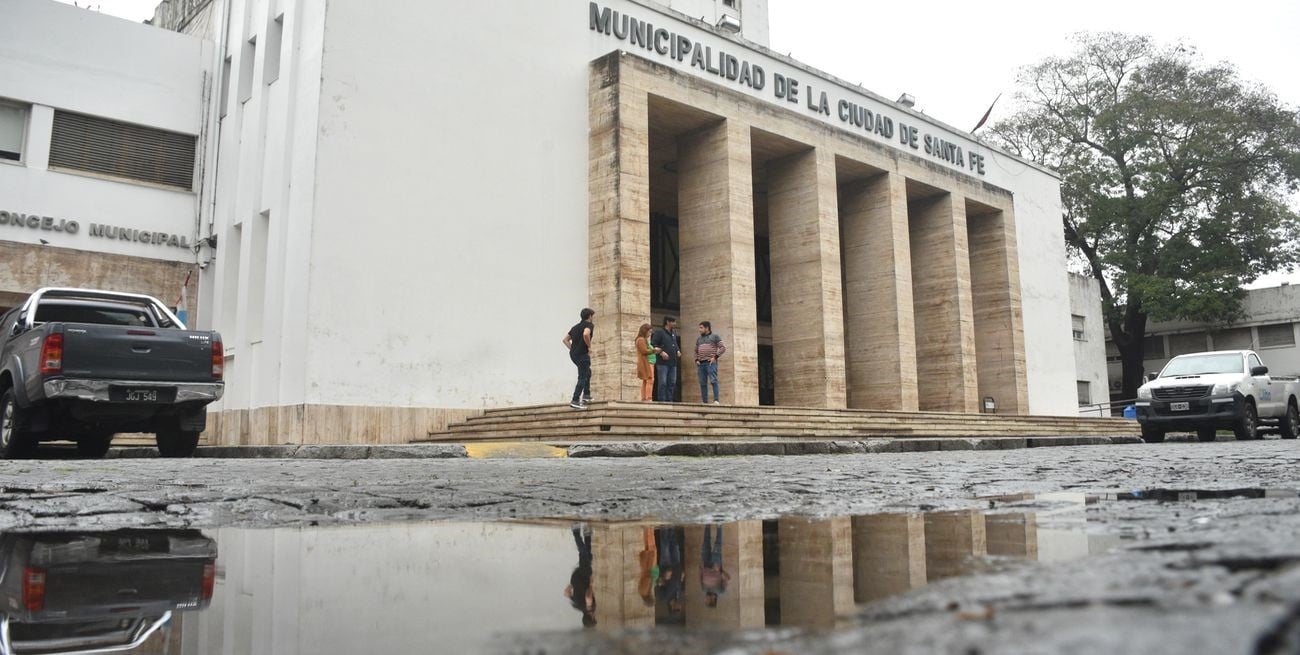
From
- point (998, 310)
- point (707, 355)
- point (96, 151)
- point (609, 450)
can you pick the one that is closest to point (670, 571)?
point (609, 450)

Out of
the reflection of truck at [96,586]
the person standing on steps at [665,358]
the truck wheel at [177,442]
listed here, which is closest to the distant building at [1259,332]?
the person standing on steps at [665,358]

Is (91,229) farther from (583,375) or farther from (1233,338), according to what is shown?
(1233,338)

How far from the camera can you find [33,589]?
2215 millimetres

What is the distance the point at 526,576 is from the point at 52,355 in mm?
10387

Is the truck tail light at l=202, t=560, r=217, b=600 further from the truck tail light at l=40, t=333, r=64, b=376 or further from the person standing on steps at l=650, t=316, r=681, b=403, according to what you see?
the person standing on steps at l=650, t=316, r=681, b=403

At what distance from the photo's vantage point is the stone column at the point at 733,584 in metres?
1.68

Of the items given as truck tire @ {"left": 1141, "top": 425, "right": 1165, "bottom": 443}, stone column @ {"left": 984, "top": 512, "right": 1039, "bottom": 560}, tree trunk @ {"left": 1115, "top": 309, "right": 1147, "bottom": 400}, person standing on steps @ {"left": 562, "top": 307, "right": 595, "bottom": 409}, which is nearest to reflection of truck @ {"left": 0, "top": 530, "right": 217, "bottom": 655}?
stone column @ {"left": 984, "top": 512, "right": 1039, "bottom": 560}

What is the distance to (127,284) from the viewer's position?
20.7 meters

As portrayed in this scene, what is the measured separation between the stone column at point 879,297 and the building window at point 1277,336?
3415cm

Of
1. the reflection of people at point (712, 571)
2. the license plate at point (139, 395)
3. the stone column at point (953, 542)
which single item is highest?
the license plate at point (139, 395)

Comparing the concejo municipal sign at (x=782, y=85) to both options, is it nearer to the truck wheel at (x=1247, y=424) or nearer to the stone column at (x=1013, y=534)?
the truck wheel at (x=1247, y=424)

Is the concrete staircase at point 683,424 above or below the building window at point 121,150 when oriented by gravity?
below

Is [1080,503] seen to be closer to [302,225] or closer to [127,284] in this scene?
[302,225]

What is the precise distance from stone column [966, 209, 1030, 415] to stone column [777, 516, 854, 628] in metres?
28.6
